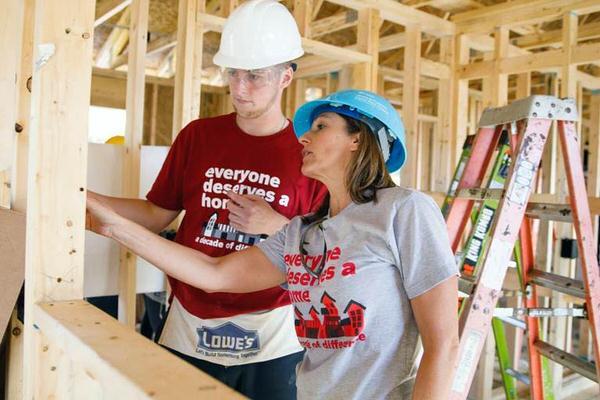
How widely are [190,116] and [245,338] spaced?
126 cm

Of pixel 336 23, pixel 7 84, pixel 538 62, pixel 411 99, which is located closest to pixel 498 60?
pixel 538 62

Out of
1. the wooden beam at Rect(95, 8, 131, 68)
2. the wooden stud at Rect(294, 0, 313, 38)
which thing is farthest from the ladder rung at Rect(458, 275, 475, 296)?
the wooden beam at Rect(95, 8, 131, 68)

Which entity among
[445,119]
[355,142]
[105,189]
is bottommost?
[105,189]

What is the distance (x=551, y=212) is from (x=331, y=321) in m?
1.34

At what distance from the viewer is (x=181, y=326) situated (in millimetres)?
1727

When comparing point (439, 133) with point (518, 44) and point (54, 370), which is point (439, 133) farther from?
point (54, 370)

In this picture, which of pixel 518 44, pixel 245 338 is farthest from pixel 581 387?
pixel 245 338

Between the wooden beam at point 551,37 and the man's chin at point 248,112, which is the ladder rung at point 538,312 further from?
the wooden beam at point 551,37

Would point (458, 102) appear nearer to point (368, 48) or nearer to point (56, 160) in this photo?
point (368, 48)

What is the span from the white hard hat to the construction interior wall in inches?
19.2

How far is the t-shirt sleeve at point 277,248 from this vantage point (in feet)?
4.83

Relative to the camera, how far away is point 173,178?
1841mm

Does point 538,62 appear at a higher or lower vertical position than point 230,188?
higher

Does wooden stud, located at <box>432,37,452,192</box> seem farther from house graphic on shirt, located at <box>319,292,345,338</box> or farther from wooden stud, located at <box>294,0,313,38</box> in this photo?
house graphic on shirt, located at <box>319,292,345,338</box>
